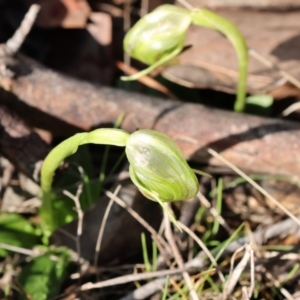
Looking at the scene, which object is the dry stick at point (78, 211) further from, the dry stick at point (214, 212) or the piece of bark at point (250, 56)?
the piece of bark at point (250, 56)

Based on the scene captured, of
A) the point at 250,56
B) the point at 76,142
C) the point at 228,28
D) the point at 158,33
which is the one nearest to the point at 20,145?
the point at 76,142

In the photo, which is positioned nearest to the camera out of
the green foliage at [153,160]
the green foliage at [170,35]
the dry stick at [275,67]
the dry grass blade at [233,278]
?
the green foliage at [153,160]

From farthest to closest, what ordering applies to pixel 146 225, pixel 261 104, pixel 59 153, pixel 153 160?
1. pixel 261 104
2. pixel 146 225
3. pixel 59 153
4. pixel 153 160

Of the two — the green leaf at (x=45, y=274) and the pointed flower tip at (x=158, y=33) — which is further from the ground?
the pointed flower tip at (x=158, y=33)

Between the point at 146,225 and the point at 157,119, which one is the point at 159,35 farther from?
the point at 146,225

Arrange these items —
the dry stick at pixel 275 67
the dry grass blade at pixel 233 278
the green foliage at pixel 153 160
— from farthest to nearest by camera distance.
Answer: the dry stick at pixel 275 67, the dry grass blade at pixel 233 278, the green foliage at pixel 153 160

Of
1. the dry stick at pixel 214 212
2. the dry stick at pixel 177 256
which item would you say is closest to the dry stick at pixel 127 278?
the dry stick at pixel 177 256

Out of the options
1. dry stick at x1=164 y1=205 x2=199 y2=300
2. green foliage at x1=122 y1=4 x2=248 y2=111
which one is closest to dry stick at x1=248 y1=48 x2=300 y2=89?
green foliage at x1=122 y1=4 x2=248 y2=111
